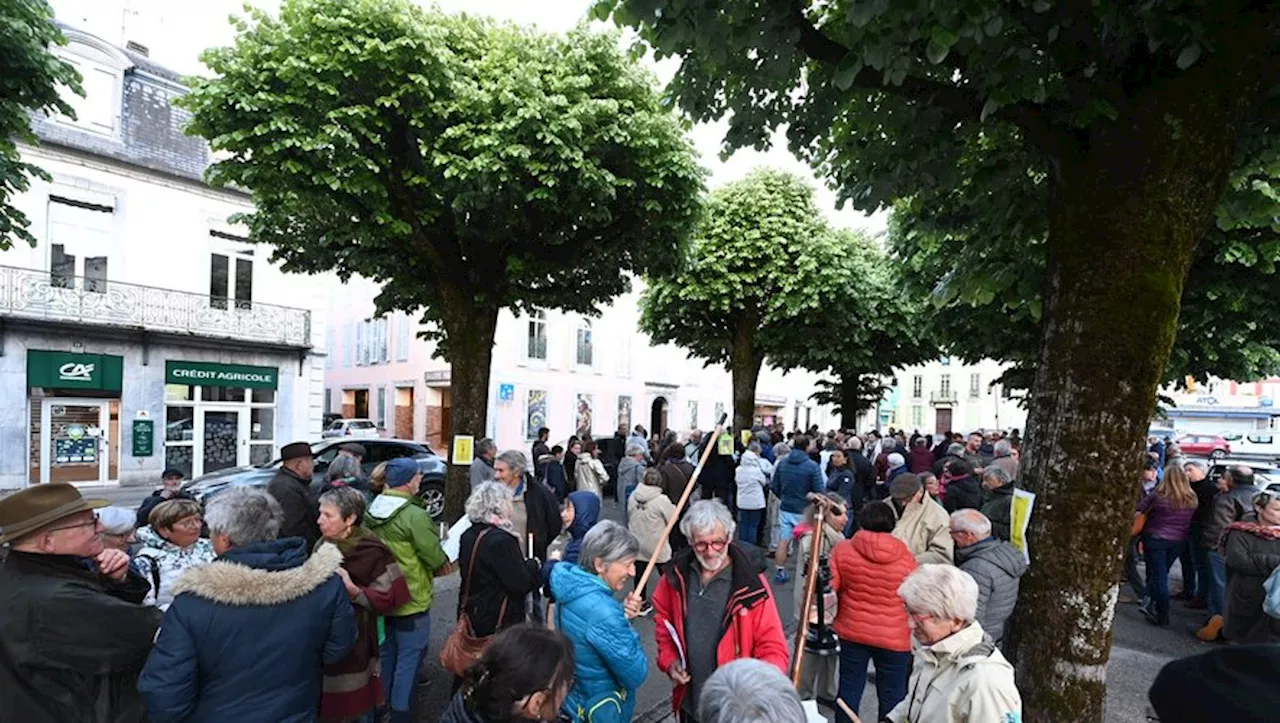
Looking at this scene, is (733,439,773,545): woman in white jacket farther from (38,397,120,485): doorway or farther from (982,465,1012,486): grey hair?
(38,397,120,485): doorway

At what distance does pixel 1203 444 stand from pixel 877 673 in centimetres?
3990

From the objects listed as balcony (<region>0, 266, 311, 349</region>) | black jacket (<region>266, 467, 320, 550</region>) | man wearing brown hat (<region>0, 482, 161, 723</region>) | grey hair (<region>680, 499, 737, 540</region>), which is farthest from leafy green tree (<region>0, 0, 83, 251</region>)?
balcony (<region>0, 266, 311, 349</region>)

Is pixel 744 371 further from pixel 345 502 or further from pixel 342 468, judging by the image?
pixel 345 502

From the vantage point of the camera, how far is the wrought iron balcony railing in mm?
56000

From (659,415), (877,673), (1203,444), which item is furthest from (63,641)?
(1203,444)

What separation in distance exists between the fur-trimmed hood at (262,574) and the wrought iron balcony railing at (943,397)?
5913 cm

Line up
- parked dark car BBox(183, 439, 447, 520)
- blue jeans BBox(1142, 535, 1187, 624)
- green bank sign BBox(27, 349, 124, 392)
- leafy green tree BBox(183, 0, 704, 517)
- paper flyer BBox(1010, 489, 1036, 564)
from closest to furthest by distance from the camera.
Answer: paper flyer BBox(1010, 489, 1036, 564)
blue jeans BBox(1142, 535, 1187, 624)
leafy green tree BBox(183, 0, 704, 517)
parked dark car BBox(183, 439, 447, 520)
green bank sign BBox(27, 349, 124, 392)

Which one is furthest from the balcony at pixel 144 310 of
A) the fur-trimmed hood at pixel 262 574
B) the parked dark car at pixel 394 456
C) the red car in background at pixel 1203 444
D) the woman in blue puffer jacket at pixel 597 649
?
the red car in background at pixel 1203 444

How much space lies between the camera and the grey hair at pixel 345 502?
386cm

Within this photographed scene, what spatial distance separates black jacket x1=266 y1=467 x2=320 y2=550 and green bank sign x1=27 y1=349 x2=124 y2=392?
600 inches

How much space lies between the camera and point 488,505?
12.8 ft

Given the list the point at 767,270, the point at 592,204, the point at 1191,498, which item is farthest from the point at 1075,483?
the point at 767,270

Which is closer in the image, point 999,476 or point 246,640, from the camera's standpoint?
point 246,640

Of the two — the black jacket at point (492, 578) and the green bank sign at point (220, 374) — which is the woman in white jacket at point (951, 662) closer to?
the black jacket at point (492, 578)
